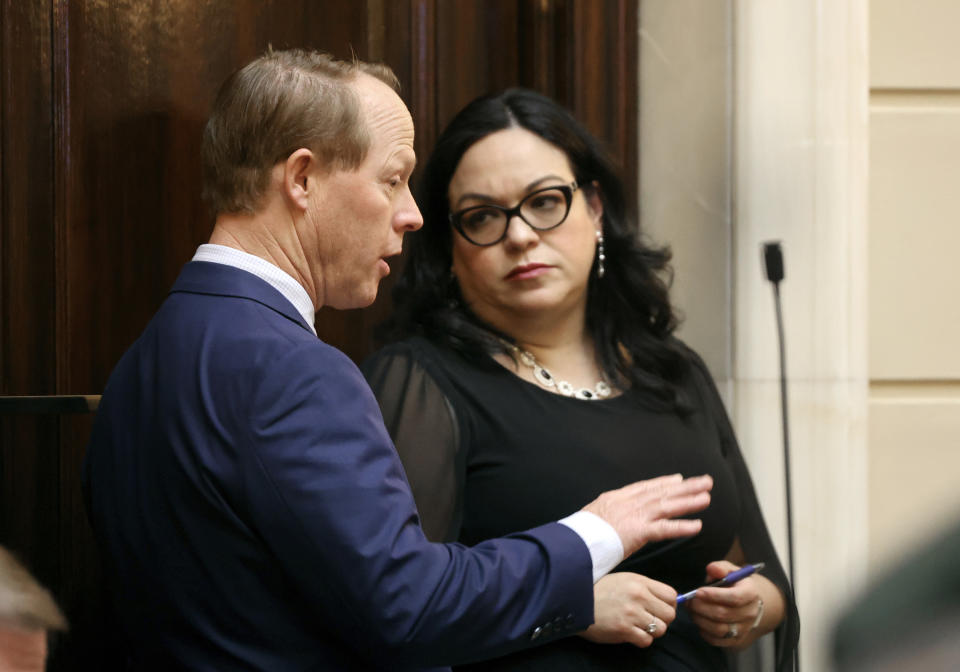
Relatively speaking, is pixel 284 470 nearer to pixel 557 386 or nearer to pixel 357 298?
pixel 357 298

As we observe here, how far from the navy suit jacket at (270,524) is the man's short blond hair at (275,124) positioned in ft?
0.35

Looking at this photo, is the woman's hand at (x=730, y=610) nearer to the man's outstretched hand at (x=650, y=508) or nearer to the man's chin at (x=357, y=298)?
the man's outstretched hand at (x=650, y=508)

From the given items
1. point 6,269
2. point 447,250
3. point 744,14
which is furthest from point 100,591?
point 744,14

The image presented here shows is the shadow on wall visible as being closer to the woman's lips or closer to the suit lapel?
the suit lapel

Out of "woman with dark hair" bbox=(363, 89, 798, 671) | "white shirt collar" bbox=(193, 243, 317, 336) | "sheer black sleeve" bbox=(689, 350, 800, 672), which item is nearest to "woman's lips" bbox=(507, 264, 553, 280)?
"woman with dark hair" bbox=(363, 89, 798, 671)

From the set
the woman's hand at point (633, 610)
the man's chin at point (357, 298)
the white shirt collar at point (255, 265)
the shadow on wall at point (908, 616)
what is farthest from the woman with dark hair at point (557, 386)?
the shadow on wall at point (908, 616)

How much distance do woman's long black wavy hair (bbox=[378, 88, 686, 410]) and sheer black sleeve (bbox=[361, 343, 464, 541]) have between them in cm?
10

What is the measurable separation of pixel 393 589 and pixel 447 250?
817 mm

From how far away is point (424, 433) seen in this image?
58.4 inches

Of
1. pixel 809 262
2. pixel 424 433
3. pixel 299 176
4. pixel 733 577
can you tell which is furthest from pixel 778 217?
pixel 299 176

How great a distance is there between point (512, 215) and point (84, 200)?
2.14 ft

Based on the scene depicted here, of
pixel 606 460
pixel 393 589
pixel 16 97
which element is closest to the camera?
pixel 393 589

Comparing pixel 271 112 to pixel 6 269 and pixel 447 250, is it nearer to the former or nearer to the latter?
pixel 447 250

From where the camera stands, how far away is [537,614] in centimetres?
107
